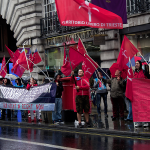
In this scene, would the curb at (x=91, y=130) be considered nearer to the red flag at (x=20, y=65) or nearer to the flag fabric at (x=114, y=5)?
the red flag at (x=20, y=65)

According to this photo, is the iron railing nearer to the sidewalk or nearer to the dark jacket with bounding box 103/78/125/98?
the dark jacket with bounding box 103/78/125/98

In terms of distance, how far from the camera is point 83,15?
1105cm

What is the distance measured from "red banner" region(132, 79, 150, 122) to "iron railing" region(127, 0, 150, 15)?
18.0 ft

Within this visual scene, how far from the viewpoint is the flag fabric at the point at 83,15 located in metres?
10.7

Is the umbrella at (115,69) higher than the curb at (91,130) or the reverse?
higher

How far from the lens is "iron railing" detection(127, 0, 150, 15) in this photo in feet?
46.9

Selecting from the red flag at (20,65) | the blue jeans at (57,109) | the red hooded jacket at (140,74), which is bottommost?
the blue jeans at (57,109)

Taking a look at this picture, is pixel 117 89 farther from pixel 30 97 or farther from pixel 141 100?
pixel 30 97

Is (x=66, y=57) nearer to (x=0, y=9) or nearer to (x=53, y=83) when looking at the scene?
(x=53, y=83)

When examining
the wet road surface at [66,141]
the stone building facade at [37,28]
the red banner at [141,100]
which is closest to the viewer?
the wet road surface at [66,141]

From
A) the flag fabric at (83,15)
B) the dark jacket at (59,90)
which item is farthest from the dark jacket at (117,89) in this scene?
the flag fabric at (83,15)

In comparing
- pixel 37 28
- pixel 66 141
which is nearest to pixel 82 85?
pixel 66 141

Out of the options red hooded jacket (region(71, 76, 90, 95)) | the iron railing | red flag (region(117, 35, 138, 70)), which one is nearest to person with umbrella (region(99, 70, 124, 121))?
red flag (region(117, 35, 138, 70))

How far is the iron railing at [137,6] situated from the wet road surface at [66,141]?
22.8ft
